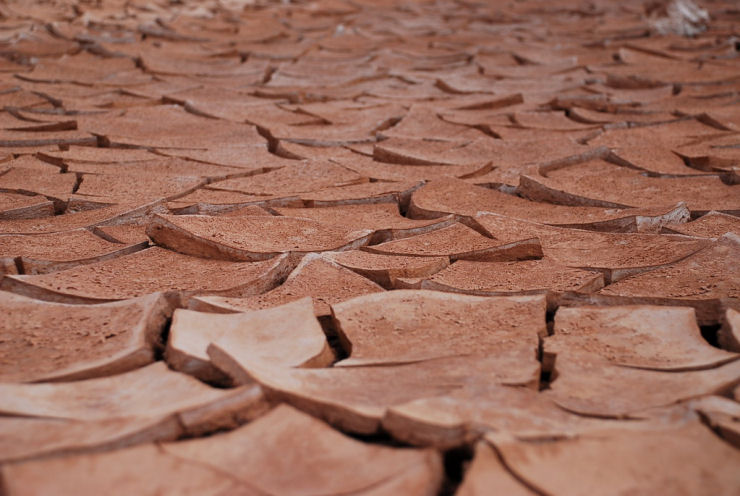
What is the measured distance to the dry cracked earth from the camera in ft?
2.44

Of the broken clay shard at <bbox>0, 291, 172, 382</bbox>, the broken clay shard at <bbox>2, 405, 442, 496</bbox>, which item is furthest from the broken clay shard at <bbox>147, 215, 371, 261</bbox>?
the broken clay shard at <bbox>2, 405, 442, 496</bbox>

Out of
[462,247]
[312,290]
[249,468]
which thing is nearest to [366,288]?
[312,290]

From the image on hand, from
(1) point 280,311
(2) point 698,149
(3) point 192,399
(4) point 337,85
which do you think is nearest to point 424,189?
(1) point 280,311

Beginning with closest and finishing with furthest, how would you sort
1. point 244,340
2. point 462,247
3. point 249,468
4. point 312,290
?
point 249,468 < point 244,340 < point 312,290 < point 462,247

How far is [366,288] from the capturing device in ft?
4.13

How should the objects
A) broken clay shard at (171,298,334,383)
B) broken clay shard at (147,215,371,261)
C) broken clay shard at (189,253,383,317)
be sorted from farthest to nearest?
broken clay shard at (147,215,371,261), broken clay shard at (189,253,383,317), broken clay shard at (171,298,334,383)

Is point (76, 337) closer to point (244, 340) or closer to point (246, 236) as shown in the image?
point (244, 340)

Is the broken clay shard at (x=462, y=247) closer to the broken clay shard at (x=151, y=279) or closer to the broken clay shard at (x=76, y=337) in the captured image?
the broken clay shard at (x=151, y=279)

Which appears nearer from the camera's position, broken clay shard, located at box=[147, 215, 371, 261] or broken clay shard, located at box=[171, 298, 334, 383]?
broken clay shard, located at box=[171, 298, 334, 383]

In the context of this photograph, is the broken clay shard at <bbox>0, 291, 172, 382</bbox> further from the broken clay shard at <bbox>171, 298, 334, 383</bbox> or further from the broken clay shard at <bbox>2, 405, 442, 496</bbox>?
the broken clay shard at <bbox>2, 405, 442, 496</bbox>

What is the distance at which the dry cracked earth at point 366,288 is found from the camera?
0.74 m

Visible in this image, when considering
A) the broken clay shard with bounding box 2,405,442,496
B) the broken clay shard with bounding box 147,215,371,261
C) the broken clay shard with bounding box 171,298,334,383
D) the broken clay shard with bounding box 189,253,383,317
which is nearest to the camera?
the broken clay shard with bounding box 2,405,442,496

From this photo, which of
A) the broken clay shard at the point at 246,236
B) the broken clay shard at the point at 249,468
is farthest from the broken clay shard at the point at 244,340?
the broken clay shard at the point at 246,236

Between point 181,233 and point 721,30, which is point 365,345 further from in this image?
point 721,30
